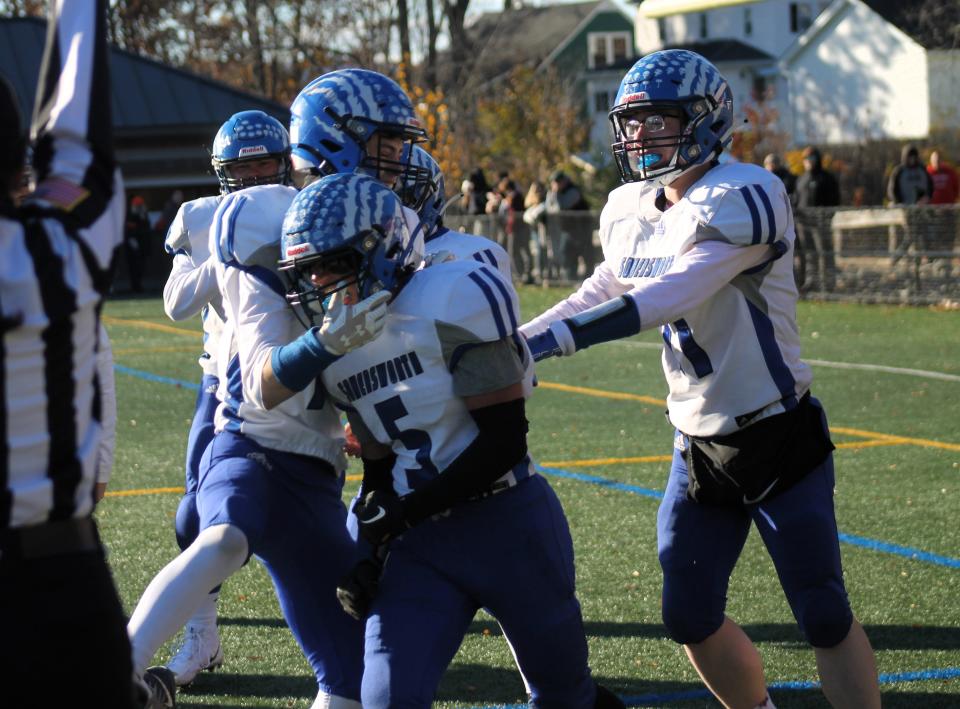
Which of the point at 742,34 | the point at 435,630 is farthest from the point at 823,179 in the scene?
the point at 742,34

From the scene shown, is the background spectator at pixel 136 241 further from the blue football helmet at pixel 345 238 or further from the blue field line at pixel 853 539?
the blue football helmet at pixel 345 238

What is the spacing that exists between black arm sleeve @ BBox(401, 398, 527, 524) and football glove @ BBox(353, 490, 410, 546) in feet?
0.06

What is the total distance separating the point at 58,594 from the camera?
2.37 meters

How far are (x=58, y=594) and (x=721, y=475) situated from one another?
215 centimetres

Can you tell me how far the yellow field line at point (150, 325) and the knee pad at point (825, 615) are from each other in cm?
1390

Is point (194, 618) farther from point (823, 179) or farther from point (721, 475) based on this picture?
point (823, 179)

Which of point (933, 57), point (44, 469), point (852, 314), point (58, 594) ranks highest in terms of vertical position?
point (933, 57)

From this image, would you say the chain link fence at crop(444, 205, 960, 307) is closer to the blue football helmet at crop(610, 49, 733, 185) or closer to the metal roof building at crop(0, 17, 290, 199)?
the blue football helmet at crop(610, 49, 733, 185)

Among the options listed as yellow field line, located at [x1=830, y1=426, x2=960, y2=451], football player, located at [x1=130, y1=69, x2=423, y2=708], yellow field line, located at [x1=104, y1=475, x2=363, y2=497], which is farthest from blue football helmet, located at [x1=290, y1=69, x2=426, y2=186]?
yellow field line, located at [x1=830, y1=426, x2=960, y2=451]

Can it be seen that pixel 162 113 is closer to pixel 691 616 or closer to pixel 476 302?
pixel 691 616

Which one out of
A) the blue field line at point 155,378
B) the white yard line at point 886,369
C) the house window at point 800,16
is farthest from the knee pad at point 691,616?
the house window at point 800,16

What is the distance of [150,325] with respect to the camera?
18.7 m

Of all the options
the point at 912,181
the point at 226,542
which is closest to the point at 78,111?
the point at 226,542

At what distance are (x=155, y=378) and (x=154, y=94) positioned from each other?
1677cm
